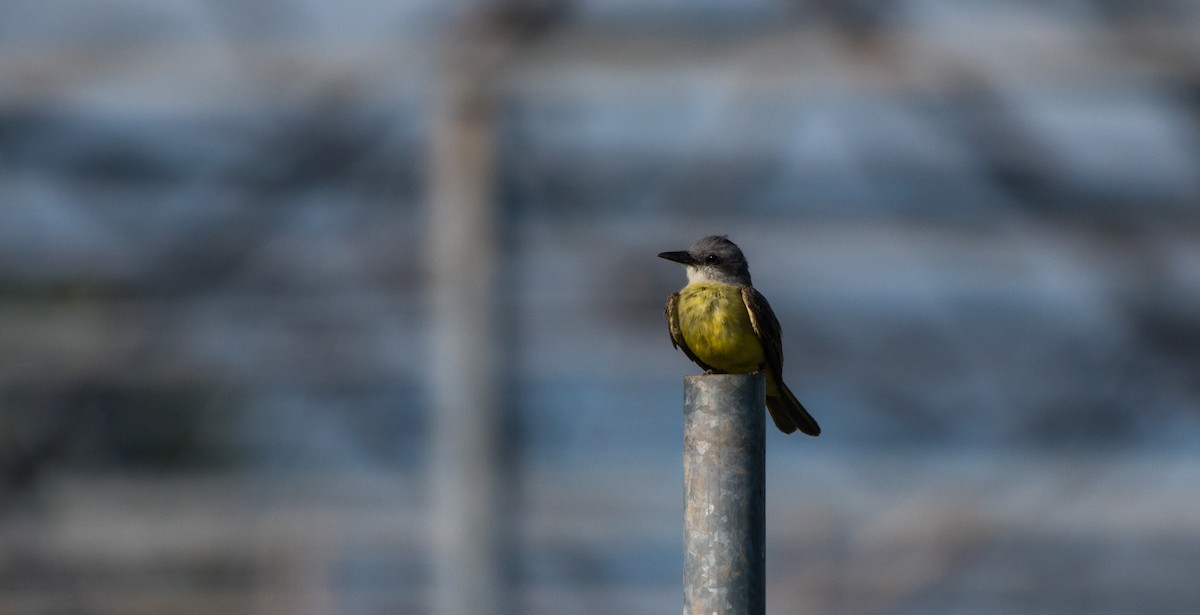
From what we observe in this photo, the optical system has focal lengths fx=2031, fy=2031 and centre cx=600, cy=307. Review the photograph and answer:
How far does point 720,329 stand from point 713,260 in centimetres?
78

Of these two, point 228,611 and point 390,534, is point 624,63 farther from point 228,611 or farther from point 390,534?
point 228,611

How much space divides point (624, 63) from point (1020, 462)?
185 inches

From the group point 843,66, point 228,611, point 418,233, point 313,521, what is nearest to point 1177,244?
point 843,66

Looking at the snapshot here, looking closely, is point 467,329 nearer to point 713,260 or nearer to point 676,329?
point 713,260

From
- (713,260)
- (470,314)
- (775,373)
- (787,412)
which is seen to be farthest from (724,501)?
(470,314)

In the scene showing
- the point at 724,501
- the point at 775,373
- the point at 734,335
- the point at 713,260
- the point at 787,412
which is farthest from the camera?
the point at 713,260

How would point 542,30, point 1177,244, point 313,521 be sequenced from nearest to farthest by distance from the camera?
point 542,30 → point 1177,244 → point 313,521

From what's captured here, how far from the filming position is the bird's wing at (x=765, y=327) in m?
7.82

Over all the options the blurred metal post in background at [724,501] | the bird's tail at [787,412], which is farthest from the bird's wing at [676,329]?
the blurred metal post in background at [724,501]

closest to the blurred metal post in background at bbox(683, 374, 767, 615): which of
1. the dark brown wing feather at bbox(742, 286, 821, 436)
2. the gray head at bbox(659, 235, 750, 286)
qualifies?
the dark brown wing feather at bbox(742, 286, 821, 436)

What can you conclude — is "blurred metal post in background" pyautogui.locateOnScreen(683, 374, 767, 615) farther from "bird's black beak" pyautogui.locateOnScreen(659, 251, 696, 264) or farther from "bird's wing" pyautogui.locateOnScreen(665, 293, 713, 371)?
"bird's black beak" pyautogui.locateOnScreen(659, 251, 696, 264)

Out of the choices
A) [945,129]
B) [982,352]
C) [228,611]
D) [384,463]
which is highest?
[945,129]

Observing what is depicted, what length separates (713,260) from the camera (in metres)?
8.55

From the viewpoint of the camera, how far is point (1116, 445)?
1623 centimetres
